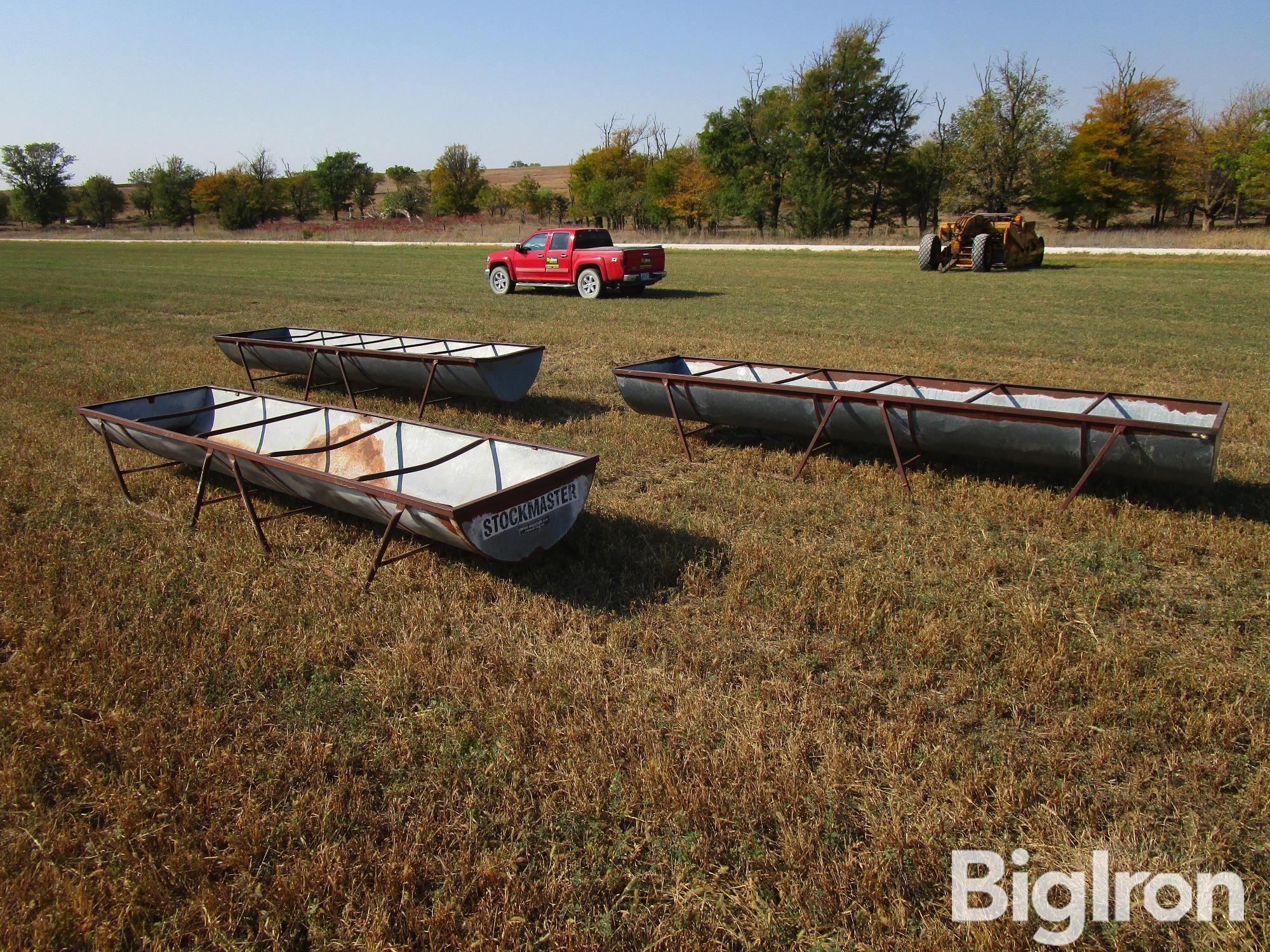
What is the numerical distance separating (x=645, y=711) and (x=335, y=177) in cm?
9967

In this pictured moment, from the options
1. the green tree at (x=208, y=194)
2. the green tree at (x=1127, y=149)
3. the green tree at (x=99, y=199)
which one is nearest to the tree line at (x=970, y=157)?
the green tree at (x=1127, y=149)

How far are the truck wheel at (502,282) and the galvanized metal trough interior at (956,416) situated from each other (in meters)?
13.7

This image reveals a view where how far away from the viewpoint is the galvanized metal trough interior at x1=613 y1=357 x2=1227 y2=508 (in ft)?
15.1

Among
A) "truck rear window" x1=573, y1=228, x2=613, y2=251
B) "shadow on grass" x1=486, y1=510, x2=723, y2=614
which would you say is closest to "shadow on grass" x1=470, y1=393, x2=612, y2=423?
"shadow on grass" x1=486, y1=510, x2=723, y2=614

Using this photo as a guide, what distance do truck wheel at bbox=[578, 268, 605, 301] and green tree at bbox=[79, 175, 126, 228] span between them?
104 metres

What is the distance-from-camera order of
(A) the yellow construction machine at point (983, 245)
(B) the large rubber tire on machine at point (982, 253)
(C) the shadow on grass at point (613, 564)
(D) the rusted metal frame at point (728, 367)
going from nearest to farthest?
(C) the shadow on grass at point (613, 564) < (D) the rusted metal frame at point (728, 367) < (B) the large rubber tire on machine at point (982, 253) < (A) the yellow construction machine at point (983, 245)

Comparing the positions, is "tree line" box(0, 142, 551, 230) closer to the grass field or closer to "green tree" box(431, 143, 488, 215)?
"green tree" box(431, 143, 488, 215)

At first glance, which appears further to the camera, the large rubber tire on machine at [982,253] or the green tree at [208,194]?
the green tree at [208,194]

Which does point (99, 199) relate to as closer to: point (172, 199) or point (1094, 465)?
point (172, 199)

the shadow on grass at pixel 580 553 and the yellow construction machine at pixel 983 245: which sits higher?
the yellow construction machine at pixel 983 245

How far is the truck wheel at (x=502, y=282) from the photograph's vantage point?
19.9 metres

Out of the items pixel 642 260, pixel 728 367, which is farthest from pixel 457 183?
pixel 728 367

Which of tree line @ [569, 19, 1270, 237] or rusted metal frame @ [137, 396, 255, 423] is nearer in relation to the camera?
rusted metal frame @ [137, 396, 255, 423]

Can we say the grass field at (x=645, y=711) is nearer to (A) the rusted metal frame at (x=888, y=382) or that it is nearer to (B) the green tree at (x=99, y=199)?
(A) the rusted metal frame at (x=888, y=382)
